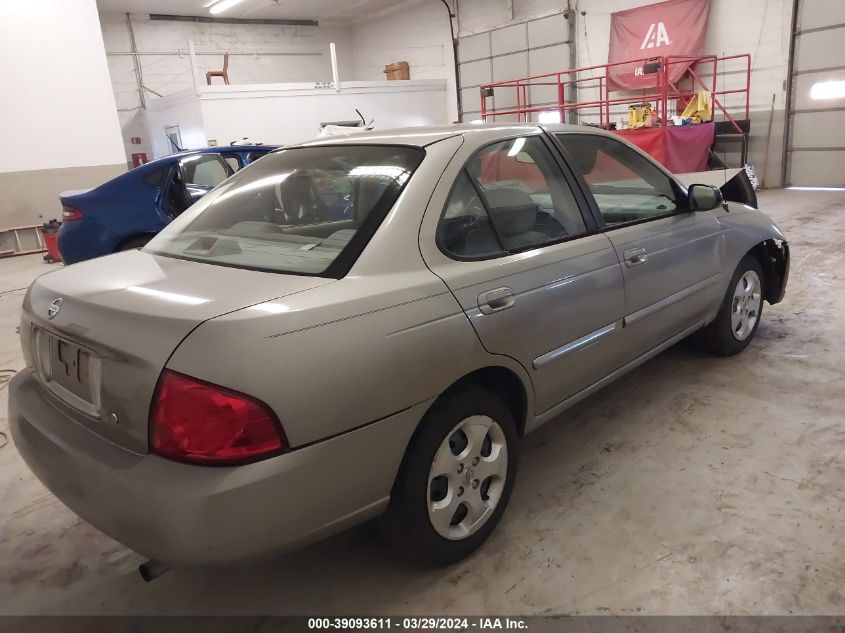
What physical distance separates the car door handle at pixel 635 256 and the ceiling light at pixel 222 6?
15890mm

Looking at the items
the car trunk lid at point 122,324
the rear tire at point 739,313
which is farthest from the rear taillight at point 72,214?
the rear tire at point 739,313

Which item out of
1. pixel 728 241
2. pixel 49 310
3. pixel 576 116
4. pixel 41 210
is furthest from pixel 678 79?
pixel 49 310

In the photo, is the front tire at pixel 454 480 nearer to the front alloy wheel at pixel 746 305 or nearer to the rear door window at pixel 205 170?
the front alloy wheel at pixel 746 305

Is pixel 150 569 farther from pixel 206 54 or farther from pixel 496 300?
pixel 206 54

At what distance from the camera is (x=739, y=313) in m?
3.56

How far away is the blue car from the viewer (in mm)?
5691

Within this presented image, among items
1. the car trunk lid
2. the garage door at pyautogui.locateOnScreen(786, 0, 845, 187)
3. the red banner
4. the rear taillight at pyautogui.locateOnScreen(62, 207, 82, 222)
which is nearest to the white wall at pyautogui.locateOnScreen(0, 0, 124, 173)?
the rear taillight at pyautogui.locateOnScreen(62, 207, 82, 222)

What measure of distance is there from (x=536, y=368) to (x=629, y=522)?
0.66 metres

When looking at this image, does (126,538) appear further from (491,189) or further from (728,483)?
(728,483)

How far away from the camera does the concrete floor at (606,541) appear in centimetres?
190

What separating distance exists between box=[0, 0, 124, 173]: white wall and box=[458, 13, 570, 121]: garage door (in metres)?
9.88

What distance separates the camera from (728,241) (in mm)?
3234

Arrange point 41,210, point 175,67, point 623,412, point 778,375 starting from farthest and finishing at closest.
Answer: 1. point 175,67
2. point 41,210
3. point 778,375
4. point 623,412

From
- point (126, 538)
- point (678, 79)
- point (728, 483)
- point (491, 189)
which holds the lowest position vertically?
point (728, 483)
